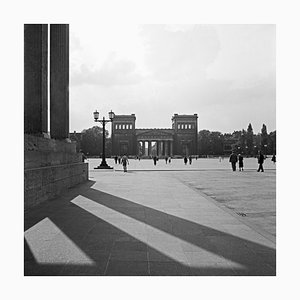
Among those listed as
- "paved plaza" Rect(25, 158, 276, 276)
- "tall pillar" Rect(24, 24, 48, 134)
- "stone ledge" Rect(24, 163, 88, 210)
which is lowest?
"paved plaza" Rect(25, 158, 276, 276)

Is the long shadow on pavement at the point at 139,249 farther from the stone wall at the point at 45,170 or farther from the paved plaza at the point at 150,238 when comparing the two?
the stone wall at the point at 45,170

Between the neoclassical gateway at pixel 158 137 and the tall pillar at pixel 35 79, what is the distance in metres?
102

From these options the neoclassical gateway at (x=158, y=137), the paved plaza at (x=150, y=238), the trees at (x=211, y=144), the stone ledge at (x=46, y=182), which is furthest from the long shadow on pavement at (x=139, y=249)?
the trees at (x=211, y=144)

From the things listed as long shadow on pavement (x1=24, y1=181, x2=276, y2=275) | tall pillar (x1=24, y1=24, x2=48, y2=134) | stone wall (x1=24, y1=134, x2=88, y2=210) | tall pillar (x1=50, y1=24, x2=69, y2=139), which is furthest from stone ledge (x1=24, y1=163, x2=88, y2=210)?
tall pillar (x1=50, y1=24, x2=69, y2=139)

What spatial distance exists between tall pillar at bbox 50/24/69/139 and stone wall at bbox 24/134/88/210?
2.94 ft

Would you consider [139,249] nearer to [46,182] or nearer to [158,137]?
[46,182]

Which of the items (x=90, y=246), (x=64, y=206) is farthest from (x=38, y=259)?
(x=64, y=206)

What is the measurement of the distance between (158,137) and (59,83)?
103 m

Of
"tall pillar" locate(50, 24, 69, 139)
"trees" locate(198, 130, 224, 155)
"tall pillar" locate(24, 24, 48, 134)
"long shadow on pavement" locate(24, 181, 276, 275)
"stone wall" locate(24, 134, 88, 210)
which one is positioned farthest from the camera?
"trees" locate(198, 130, 224, 155)

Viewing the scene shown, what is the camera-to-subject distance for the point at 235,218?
635 cm

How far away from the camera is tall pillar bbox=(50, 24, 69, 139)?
12555 millimetres

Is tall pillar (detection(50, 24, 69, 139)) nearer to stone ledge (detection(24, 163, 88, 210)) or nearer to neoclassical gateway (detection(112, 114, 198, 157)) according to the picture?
stone ledge (detection(24, 163, 88, 210))

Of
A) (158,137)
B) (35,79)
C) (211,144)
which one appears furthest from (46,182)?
(211,144)

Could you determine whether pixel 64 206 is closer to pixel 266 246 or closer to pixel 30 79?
pixel 30 79
